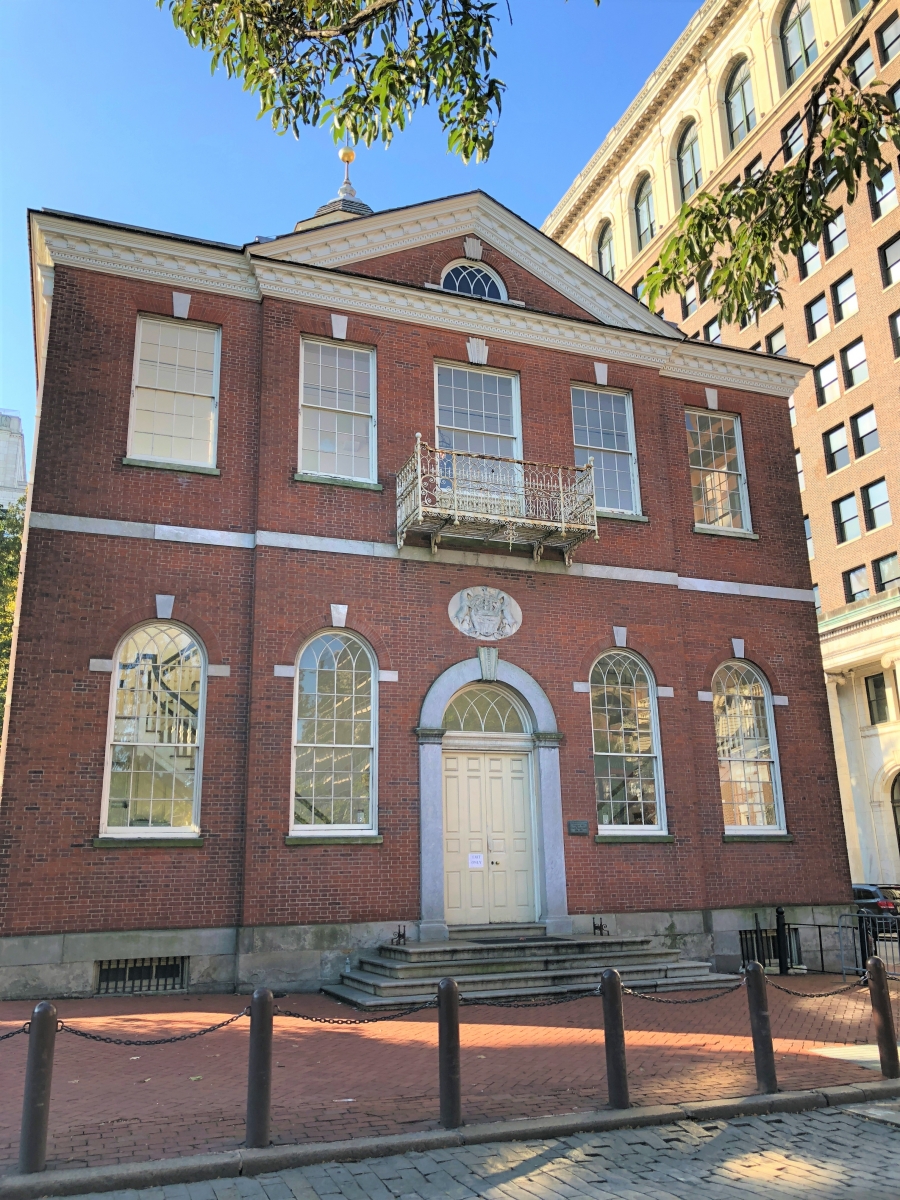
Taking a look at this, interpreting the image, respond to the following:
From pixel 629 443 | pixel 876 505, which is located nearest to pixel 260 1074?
pixel 629 443

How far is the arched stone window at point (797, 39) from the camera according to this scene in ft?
127

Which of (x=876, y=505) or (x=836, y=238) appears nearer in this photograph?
(x=876, y=505)

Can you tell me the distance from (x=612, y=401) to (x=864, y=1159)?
1378 cm

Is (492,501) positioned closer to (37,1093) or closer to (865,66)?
(37,1093)

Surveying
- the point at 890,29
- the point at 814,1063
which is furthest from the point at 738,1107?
the point at 890,29

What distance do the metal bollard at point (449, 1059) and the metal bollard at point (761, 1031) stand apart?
2598 millimetres

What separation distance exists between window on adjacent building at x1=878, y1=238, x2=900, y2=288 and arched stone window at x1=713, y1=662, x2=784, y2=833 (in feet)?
74.4

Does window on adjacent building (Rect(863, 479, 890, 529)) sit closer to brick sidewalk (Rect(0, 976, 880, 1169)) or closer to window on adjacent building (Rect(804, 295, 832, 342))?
window on adjacent building (Rect(804, 295, 832, 342))

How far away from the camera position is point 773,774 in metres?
17.5

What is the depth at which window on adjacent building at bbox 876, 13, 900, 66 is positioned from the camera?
34.1 meters

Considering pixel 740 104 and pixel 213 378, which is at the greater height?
pixel 740 104

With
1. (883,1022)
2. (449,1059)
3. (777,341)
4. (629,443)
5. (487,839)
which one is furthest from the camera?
(777,341)

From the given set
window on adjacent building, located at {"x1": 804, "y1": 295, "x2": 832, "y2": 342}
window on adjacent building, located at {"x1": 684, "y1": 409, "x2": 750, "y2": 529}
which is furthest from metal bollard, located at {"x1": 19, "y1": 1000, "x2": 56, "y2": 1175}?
window on adjacent building, located at {"x1": 804, "y1": 295, "x2": 832, "y2": 342}

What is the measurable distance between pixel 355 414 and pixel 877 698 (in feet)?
89.3
